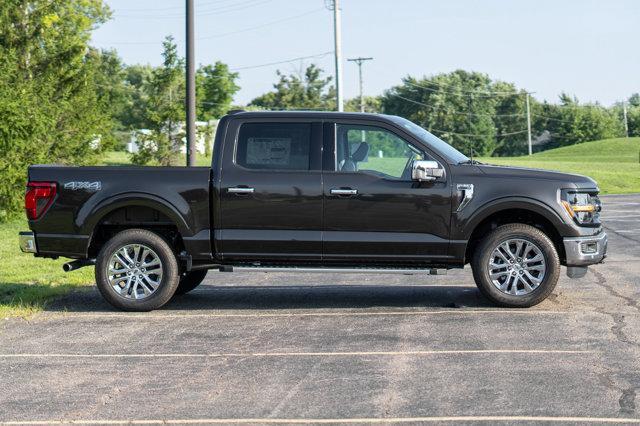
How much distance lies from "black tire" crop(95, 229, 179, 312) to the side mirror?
8.68 ft

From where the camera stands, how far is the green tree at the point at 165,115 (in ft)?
121

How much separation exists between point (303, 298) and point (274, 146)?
1928 mm

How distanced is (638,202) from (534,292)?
2380cm

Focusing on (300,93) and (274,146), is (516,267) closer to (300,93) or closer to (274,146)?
(274,146)

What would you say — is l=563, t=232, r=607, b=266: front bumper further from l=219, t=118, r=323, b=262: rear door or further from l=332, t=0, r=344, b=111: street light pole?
l=332, t=0, r=344, b=111: street light pole

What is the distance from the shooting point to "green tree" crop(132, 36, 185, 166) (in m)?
36.9


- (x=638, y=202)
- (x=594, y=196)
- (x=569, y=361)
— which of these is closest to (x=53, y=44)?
(x=638, y=202)

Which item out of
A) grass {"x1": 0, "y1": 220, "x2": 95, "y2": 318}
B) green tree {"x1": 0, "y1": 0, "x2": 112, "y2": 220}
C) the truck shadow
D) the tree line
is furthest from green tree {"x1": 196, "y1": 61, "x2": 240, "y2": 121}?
the truck shadow

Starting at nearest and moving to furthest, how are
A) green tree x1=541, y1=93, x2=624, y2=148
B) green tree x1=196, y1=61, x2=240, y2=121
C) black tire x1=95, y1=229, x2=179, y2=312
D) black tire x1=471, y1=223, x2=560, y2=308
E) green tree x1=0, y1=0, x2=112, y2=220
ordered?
black tire x1=471, y1=223, x2=560, y2=308 → black tire x1=95, y1=229, x2=179, y2=312 → green tree x1=0, y1=0, x2=112, y2=220 → green tree x1=196, y1=61, x2=240, y2=121 → green tree x1=541, y1=93, x2=624, y2=148

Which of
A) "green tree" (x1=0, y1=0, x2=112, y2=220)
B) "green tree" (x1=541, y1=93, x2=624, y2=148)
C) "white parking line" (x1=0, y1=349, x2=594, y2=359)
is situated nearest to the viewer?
"white parking line" (x1=0, y1=349, x2=594, y2=359)

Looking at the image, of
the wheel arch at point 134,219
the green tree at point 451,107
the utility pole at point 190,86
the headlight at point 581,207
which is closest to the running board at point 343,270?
the wheel arch at point 134,219

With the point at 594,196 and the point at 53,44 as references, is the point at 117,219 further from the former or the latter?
the point at 53,44

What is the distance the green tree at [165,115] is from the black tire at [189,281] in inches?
999

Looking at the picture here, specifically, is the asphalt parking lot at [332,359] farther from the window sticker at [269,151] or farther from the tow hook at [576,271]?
the window sticker at [269,151]
